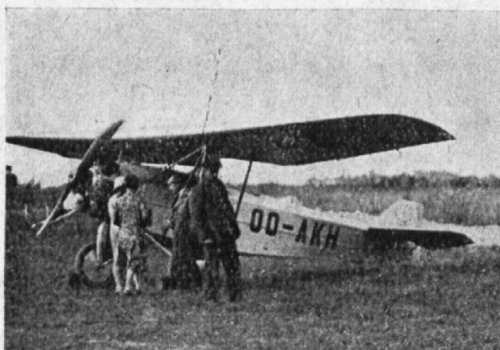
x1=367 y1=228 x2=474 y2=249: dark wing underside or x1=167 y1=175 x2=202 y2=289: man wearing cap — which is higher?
x1=367 y1=228 x2=474 y2=249: dark wing underside

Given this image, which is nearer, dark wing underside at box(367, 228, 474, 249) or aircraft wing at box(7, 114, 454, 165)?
aircraft wing at box(7, 114, 454, 165)

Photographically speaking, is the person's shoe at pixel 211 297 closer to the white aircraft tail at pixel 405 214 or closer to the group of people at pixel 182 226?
the group of people at pixel 182 226

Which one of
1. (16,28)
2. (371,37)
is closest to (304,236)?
(371,37)

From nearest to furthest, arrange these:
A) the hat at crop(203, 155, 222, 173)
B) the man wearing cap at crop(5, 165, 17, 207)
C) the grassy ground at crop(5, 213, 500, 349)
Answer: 1. the grassy ground at crop(5, 213, 500, 349)
2. the man wearing cap at crop(5, 165, 17, 207)
3. the hat at crop(203, 155, 222, 173)

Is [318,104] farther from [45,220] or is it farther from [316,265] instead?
[45,220]

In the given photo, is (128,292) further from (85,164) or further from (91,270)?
(85,164)

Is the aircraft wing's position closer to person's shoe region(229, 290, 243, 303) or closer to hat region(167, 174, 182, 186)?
hat region(167, 174, 182, 186)

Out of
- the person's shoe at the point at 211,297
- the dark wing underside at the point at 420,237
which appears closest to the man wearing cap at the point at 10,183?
the person's shoe at the point at 211,297

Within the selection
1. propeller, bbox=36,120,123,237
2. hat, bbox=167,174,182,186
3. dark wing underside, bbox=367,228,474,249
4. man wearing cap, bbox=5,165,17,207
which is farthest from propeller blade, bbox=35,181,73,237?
dark wing underside, bbox=367,228,474,249

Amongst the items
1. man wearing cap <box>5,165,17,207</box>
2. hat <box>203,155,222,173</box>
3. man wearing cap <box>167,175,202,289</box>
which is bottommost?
man wearing cap <box>167,175,202,289</box>
